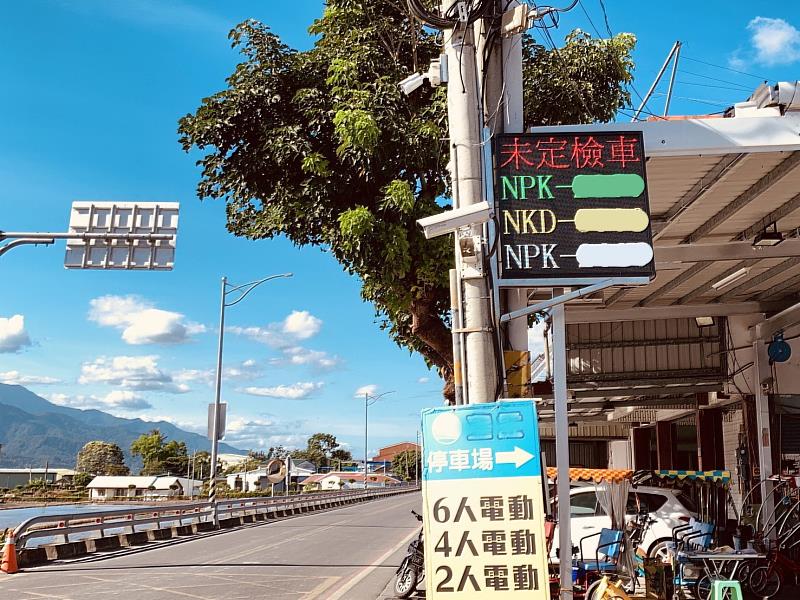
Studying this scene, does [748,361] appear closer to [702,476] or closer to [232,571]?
[702,476]

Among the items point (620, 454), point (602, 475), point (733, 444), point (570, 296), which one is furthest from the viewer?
point (620, 454)

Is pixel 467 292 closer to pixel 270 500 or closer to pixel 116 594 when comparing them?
pixel 116 594

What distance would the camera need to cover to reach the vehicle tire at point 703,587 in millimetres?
9656

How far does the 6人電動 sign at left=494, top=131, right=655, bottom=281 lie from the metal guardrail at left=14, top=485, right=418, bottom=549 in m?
13.0

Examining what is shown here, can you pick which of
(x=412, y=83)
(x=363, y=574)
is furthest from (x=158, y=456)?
(x=412, y=83)

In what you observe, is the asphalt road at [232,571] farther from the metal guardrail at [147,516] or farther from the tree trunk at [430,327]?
the tree trunk at [430,327]

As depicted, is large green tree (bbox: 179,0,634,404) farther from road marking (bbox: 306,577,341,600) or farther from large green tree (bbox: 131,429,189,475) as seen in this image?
large green tree (bbox: 131,429,189,475)

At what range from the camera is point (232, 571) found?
1529 centimetres

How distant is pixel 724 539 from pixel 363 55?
10627 millimetres

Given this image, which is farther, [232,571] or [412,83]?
[232,571]

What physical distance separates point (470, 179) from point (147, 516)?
29.5 metres

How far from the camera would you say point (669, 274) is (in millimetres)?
15109

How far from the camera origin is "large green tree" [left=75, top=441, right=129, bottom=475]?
136 meters

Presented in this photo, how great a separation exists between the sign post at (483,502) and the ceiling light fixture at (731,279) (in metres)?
9.66
